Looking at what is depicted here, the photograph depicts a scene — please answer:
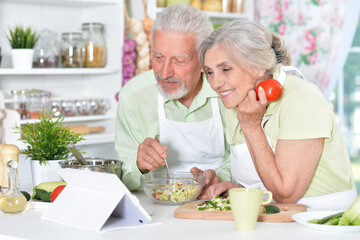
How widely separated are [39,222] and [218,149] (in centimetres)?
92

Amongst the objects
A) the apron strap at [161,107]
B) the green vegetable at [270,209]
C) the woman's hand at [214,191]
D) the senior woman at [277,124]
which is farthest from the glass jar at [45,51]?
the green vegetable at [270,209]

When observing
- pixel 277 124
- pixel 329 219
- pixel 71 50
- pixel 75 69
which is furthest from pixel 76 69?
pixel 329 219

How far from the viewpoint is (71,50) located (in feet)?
11.2

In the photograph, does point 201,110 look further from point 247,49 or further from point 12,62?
point 12,62

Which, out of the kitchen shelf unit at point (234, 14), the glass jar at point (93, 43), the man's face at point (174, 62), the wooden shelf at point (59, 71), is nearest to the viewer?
the man's face at point (174, 62)

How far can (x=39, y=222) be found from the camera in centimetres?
167

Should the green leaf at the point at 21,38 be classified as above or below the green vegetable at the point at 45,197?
above

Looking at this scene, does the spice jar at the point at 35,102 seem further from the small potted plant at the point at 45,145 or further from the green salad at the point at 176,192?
the green salad at the point at 176,192

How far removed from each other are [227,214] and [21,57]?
189cm

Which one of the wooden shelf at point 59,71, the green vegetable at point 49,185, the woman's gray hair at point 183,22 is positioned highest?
the woman's gray hair at point 183,22

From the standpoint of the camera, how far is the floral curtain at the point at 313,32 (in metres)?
3.91

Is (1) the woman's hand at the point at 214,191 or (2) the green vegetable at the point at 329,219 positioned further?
(1) the woman's hand at the point at 214,191

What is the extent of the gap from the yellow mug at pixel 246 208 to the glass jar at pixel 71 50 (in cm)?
211

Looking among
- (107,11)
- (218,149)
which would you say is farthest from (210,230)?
(107,11)
